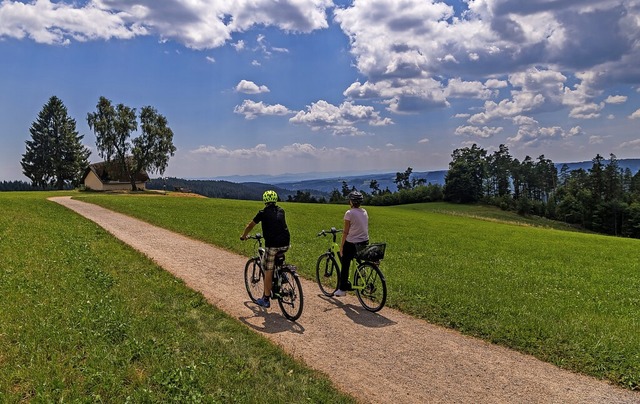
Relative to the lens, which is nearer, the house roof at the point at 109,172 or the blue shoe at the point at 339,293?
the blue shoe at the point at 339,293

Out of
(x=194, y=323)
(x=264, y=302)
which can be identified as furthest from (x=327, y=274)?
(x=194, y=323)

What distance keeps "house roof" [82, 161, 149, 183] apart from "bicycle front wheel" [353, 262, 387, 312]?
264 feet

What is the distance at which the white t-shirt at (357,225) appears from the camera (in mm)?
9914

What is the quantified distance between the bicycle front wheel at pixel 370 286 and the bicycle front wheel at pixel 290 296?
6.16 feet

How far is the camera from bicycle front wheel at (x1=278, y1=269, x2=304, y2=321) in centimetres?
888

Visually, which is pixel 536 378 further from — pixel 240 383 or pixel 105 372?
pixel 105 372

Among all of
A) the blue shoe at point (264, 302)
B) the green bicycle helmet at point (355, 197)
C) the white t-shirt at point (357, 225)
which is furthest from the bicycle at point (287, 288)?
the green bicycle helmet at point (355, 197)

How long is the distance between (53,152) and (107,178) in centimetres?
2062

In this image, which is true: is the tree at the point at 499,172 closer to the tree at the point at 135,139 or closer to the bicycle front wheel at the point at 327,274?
the tree at the point at 135,139

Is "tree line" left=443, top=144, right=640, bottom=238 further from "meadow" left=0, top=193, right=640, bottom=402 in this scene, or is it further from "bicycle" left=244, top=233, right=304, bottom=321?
"bicycle" left=244, top=233, right=304, bottom=321

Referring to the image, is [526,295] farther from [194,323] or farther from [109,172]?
[109,172]

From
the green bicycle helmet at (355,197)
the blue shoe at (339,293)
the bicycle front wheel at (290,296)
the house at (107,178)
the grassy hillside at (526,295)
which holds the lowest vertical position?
the grassy hillside at (526,295)

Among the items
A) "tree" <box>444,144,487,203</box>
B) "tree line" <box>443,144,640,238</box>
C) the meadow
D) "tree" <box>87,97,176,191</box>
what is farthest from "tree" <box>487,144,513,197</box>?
the meadow

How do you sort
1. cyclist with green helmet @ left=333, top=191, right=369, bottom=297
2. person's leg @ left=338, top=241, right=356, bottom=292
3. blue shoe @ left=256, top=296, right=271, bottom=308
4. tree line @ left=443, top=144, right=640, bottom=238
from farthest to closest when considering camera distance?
tree line @ left=443, top=144, right=640, bottom=238, person's leg @ left=338, top=241, right=356, bottom=292, cyclist with green helmet @ left=333, top=191, right=369, bottom=297, blue shoe @ left=256, top=296, right=271, bottom=308
